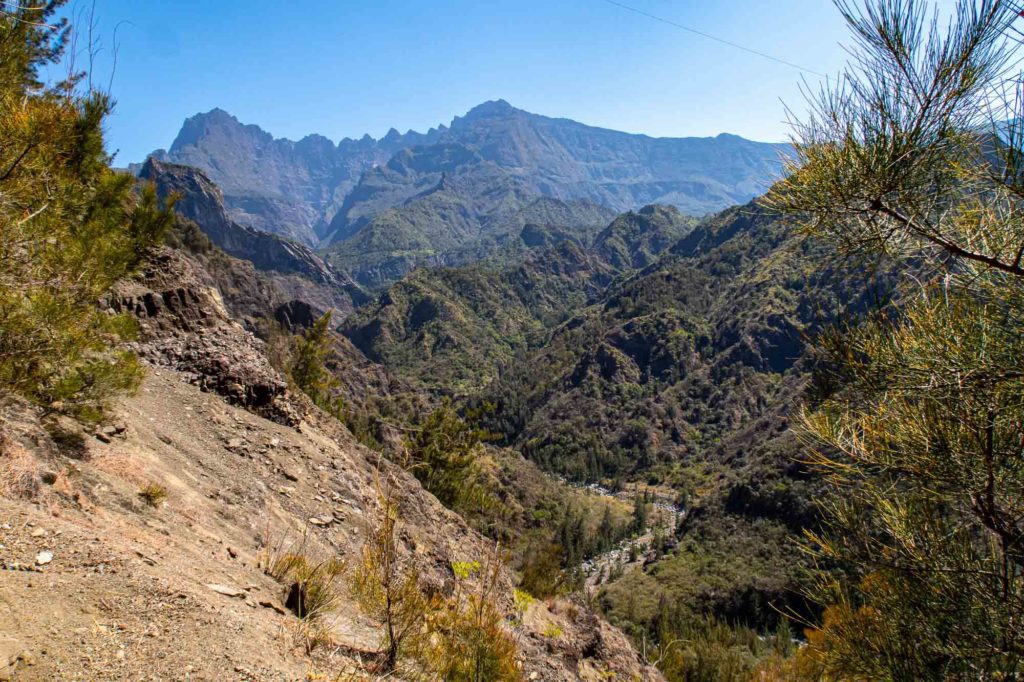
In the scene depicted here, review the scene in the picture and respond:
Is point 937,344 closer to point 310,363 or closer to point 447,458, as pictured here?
point 447,458

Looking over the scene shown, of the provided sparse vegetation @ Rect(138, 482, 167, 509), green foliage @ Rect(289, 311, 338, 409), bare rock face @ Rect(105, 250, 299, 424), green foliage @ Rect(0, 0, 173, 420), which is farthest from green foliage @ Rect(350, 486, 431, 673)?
green foliage @ Rect(289, 311, 338, 409)

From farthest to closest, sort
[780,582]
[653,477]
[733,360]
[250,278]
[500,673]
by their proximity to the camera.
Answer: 1. [733,360]
2. [653,477]
3. [250,278]
4. [780,582]
5. [500,673]

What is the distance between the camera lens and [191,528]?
5.00 metres

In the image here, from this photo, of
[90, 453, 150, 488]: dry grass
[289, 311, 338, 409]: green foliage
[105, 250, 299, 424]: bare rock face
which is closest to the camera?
[90, 453, 150, 488]: dry grass

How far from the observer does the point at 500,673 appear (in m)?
3.69

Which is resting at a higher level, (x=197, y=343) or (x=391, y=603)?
(x=197, y=343)

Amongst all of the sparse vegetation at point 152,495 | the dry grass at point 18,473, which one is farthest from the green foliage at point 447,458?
the dry grass at point 18,473

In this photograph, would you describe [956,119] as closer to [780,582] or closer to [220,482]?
[220,482]

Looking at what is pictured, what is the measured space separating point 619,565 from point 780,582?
950 inches

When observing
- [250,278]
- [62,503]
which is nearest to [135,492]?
[62,503]

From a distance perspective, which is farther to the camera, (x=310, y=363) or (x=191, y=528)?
(x=310, y=363)

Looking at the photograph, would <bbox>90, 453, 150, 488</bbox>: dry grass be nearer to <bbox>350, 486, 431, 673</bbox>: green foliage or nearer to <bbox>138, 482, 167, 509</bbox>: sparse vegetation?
<bbox>138, 482, 167, 509</bbox>: sparse vegetation

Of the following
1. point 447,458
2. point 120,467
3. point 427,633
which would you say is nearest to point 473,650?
point 427,633

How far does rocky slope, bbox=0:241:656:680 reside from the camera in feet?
9.38
